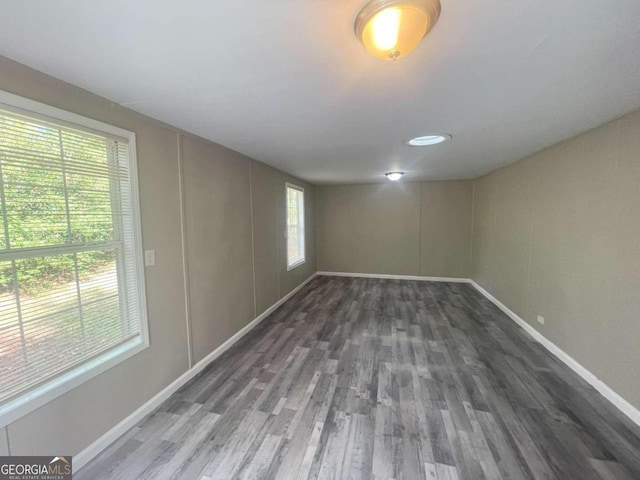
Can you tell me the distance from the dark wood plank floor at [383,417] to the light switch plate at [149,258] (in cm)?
114

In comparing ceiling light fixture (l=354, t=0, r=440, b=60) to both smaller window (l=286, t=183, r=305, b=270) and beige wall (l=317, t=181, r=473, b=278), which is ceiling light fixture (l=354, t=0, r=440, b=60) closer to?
smaller window (l=286, t=183, r=305, b=270)

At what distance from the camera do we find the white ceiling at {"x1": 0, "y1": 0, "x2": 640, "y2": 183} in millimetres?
993

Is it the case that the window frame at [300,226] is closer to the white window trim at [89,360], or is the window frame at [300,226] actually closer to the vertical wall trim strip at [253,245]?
the vertical wall trim strip at [253,245]

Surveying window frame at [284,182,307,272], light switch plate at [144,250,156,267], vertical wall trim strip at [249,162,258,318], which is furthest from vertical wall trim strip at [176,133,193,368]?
window frame at [284,182,307,272]

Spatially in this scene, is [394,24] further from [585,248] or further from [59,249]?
[585,248]

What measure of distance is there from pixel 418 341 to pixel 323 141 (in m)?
2.53

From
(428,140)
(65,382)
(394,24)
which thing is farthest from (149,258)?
(428,140)

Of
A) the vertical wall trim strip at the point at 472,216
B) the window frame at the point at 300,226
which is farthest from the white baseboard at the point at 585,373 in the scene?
the window frame at the point at 300,226

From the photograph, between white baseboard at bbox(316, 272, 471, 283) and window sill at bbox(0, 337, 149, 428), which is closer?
window sill at bbox(0, 337, 149, 428)

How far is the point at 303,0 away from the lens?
932 mm

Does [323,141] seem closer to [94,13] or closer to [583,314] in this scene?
[94,13]

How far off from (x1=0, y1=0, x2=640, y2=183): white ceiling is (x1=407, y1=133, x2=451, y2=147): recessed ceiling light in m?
0.22

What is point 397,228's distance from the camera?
604 centimetres

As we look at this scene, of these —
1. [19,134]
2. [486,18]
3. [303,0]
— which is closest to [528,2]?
[486,18]
